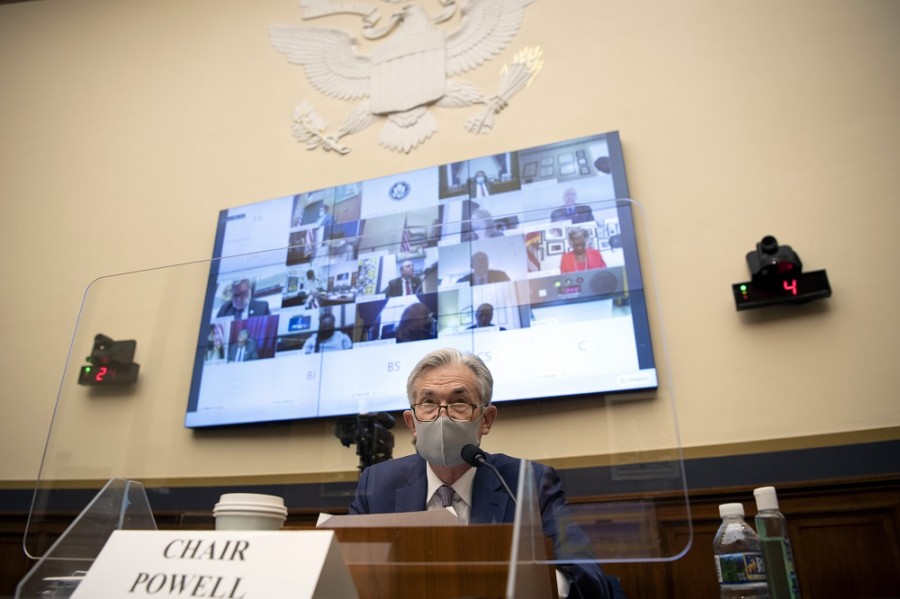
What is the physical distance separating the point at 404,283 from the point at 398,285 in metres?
0.02

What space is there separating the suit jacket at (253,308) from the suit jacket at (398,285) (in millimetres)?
427

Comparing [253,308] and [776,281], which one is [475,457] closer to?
[253,308]

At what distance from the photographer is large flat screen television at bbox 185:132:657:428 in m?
1.68

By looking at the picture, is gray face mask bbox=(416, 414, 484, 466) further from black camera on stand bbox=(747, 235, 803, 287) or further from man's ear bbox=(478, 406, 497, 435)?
black camera on stand bbox=(747, 235, 803, 287)

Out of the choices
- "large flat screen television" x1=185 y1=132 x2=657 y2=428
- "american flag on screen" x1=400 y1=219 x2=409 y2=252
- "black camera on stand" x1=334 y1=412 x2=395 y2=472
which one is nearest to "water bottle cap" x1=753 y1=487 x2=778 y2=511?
"large flat screen television" x1=185 y1=132 x2=657 y2=428

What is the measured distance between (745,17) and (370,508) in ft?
9.30

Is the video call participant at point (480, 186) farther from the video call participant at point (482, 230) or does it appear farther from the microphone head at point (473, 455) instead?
the microphone head at point (473, 455)

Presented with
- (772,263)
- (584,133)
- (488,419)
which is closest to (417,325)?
(488,419)

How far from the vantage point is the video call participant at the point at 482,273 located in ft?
5.60

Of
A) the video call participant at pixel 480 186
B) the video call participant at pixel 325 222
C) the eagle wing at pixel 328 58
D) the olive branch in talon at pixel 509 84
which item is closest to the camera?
the video call participant at pixel 480 186

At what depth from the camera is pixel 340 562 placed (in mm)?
805

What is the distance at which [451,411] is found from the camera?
1291 mm

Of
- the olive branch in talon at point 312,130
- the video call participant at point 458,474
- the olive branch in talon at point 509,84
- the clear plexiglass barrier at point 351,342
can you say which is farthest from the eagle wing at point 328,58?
the video call participant at point 458,474

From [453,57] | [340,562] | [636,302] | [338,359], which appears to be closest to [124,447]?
[338,359]
